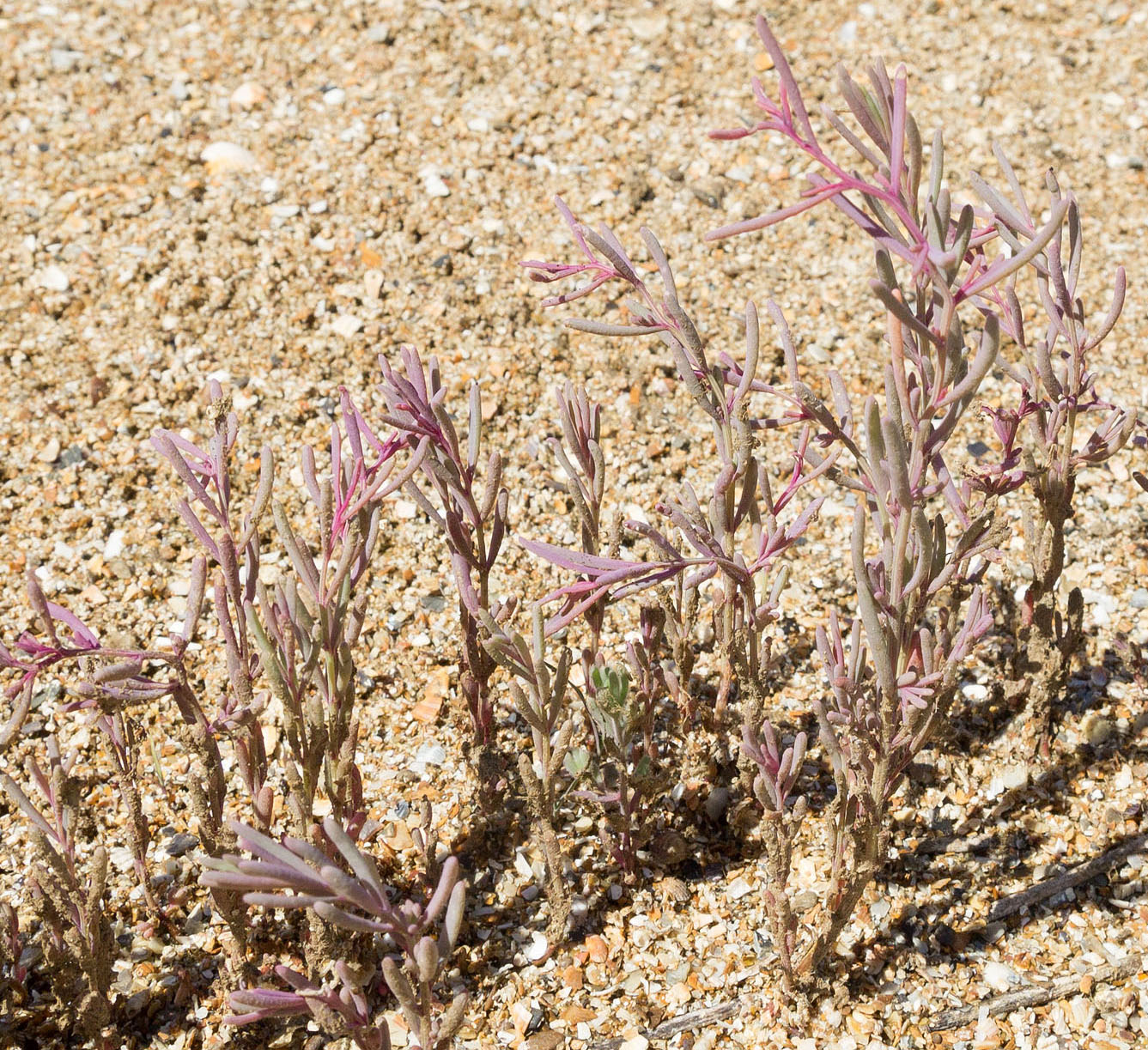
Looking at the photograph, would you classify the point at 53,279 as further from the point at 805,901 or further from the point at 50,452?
the point at 805,901

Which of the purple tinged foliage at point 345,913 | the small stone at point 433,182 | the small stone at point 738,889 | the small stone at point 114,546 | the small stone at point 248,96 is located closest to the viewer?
the purple tinged foliage at point 345,913

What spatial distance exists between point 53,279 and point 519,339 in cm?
141

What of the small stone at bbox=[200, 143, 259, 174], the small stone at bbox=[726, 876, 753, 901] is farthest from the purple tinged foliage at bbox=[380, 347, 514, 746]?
the small stone at bbox=[200, 143, 259, 174]

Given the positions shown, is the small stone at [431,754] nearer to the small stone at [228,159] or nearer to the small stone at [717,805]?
the small stone at [717,805]

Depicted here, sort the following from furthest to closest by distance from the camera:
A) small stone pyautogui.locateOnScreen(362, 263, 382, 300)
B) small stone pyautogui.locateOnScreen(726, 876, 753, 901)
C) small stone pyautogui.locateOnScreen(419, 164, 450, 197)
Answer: small stone pyautogui.locateOnScreen(419, 164, 450, 197) → small stone pyautogui.locateOnScreen(362, 263, 382, 300) → small stone pyautogui.locateOnScreen(726, 876, 753, 901)

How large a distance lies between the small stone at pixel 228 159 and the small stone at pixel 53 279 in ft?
2.03

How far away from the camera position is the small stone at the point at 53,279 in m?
3.53

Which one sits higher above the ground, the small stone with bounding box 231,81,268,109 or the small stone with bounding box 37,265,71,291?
the small stone with bounding box 231,81,268,109

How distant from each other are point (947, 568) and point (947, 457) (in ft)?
4.41

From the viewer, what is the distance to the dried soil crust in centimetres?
218

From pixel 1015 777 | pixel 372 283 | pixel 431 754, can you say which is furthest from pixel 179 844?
pixel 372 283

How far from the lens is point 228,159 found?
3918 mm

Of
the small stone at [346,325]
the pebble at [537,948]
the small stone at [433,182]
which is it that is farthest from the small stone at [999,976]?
the small stone at [433,182]

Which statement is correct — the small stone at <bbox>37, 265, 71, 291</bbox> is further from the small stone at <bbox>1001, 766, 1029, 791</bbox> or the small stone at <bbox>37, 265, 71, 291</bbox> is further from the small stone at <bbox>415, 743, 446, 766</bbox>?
the small stone at <bbox>1001, 766, 1029, 791</bbox>
